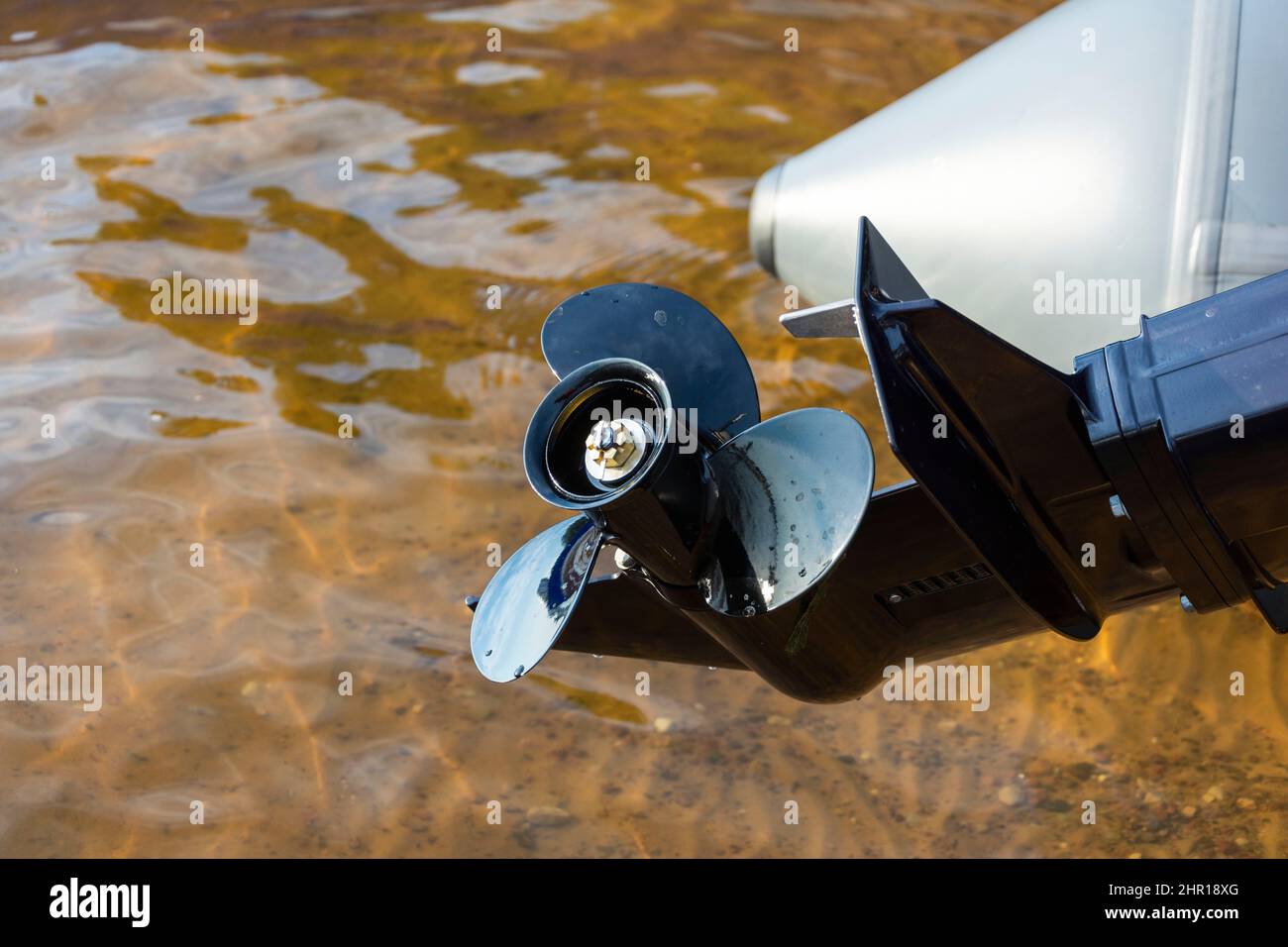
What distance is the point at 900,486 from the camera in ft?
8.83

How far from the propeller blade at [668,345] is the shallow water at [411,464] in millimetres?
1475

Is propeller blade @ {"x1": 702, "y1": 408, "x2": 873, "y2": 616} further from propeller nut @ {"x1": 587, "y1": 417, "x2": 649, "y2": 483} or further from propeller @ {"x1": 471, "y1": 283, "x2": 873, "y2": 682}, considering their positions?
propeller nut @ {"x1": 587, "y1": 417, "x2": 649, "y2": 483}

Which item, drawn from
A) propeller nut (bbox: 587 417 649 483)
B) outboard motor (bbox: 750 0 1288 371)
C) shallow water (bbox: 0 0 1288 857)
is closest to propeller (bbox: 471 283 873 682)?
propeller nut (bbox: 587 417 649 483)

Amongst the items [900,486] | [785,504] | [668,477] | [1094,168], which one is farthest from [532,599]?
[1094,168]

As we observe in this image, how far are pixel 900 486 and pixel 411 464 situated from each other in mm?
2450

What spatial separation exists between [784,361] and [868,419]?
452 mm

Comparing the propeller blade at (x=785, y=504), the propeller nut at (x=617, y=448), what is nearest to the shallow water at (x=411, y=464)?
the propeller blade at (x=785, y=504)

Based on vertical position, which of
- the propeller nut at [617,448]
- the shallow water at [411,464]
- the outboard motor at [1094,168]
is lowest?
the shallow water at [411,464]

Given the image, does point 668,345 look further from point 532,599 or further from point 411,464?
point 411,464

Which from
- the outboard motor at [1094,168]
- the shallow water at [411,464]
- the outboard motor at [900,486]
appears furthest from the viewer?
the shallow water at [411,464]

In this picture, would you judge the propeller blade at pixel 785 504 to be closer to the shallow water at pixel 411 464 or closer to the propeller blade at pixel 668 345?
the propeller blade at pixel 668 345

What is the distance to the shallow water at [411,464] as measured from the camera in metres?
3.73

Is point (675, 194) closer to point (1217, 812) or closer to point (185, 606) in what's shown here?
point (185, 606)

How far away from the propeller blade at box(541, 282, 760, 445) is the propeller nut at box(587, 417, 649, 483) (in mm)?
416
